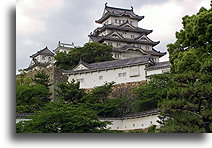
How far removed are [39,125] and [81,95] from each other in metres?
3.54

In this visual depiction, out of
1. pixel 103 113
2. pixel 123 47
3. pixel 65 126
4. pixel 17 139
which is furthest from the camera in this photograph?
pixel 123 47

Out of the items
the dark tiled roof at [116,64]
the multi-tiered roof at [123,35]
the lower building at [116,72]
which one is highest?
the multi-tiered roof at [123,35]

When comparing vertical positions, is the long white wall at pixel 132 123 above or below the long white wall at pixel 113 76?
below

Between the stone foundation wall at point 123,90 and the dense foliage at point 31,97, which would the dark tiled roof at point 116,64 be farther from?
the dense foliage at point 31,97

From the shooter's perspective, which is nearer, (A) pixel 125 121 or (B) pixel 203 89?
(B) pixel 203 89

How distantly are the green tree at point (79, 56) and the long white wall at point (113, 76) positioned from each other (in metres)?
1.88

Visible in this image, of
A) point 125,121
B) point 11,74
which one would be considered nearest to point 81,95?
point 125,121

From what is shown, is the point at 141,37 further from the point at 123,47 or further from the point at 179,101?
the point at 179,101

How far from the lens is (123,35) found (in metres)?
18.2

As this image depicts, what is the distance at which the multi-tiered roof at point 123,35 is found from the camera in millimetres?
17122

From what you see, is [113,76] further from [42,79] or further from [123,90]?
[42,79]

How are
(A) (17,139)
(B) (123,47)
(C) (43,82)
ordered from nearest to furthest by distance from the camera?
1. (A) (17,139)
2. (C) (43,82)
3. (B) (123,47)

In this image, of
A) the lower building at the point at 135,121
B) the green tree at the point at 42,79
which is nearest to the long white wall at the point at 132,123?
the lower building at the point at 135,121

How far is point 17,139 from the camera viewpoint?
3.93 m
